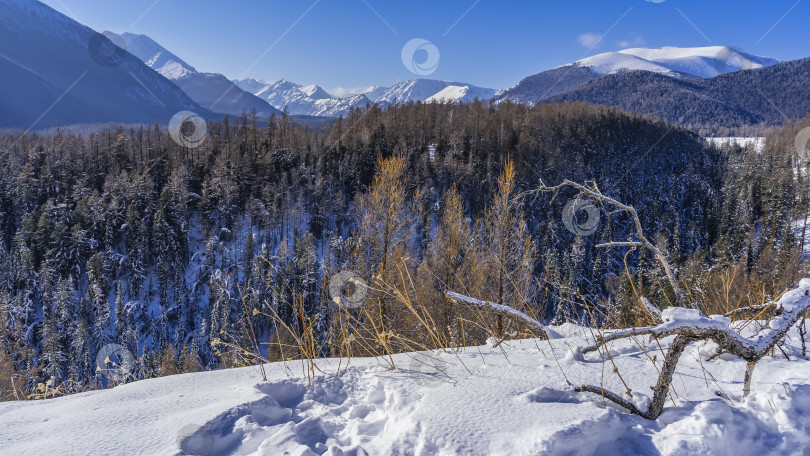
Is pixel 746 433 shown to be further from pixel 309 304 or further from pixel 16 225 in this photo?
pixel 16 225

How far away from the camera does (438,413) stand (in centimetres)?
168

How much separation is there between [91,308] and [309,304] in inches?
992

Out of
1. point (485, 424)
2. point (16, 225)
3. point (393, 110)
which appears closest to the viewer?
point (485, 424)

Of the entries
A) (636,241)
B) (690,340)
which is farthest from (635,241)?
(690,340)

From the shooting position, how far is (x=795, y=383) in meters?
1.71

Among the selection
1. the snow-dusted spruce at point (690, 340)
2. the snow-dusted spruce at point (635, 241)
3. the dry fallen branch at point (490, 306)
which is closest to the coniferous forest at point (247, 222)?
the dry fallen branch at point (490, 306)

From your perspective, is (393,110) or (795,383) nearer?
(795,383)

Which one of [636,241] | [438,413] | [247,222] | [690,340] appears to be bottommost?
[438,413]

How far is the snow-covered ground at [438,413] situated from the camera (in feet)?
4.90

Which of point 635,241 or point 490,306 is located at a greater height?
point 635,241

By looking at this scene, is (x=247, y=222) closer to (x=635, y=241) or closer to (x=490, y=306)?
(x=490, y=306)

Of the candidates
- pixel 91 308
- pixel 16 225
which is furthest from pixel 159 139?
pixel 91 308

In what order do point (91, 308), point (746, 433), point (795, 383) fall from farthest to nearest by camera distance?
1. point (91, 308)
2. point (795, 383)
3. point (746, 433)

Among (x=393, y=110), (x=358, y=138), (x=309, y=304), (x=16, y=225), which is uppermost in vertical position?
Answer: (x=393, y=110)
